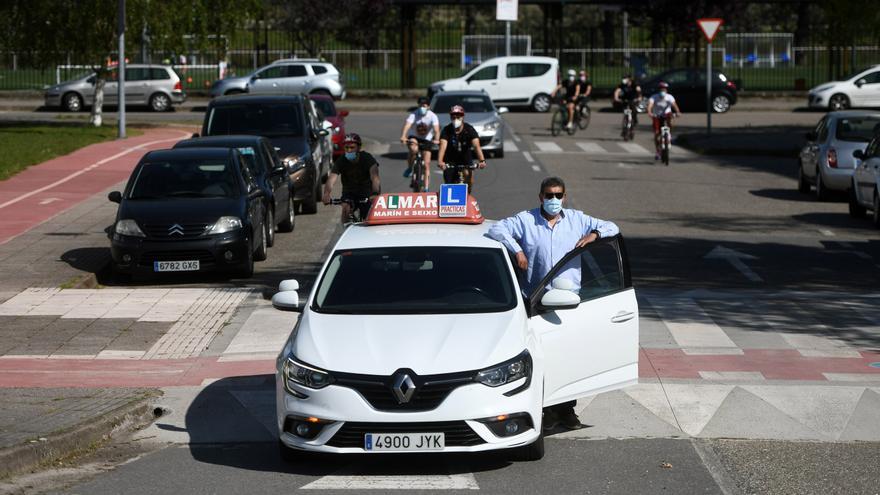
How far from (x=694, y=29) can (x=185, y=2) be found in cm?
2657

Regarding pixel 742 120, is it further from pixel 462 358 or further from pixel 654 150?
pixel 462 358

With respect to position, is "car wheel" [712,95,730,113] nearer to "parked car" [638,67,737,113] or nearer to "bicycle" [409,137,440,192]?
"parked car" [638,67,737,113]

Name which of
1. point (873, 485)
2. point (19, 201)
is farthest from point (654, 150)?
point (873, 485)

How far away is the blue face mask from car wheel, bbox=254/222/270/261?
8.76 m

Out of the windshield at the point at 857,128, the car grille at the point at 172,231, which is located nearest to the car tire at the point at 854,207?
the windshield at the point at 857,128

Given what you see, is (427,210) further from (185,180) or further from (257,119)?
(257,119)

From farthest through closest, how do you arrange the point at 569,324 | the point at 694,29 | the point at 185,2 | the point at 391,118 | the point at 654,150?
the point at 694,29
the point at 391,118
the point at 185,2
the point at 654,150
the point at 569,324

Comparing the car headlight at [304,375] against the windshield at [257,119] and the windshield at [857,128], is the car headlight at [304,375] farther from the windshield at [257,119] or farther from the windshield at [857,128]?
the windshield at [857,128]

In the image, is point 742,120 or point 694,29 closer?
point 742,120

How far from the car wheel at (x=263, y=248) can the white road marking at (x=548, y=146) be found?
16753 millimetres

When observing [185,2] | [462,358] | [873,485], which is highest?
[185,2]

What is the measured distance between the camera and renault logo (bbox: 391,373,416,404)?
27.9ft

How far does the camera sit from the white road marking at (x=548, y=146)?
118 ft

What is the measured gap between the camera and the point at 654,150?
36625 millimetres
